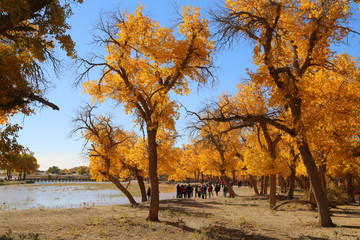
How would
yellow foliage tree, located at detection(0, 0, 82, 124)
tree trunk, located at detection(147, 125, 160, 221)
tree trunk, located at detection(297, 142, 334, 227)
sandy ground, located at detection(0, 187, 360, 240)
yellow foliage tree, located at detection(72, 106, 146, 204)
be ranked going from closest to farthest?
1. yellow foliage tree, located at detection(0, 0, 82, 124)
2. sandy ground, located at detection(0, 187, 360, 240)
3. tree trunk, located at detection(297, 142, 334, 227)
4. tree trunk, located at detection(147, 125, 160, 221)
5. yellow foliage tree, located at detection(72, 106, 146, 204)

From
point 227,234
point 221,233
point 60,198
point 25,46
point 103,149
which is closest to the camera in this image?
point 25,46

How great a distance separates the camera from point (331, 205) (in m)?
15.3

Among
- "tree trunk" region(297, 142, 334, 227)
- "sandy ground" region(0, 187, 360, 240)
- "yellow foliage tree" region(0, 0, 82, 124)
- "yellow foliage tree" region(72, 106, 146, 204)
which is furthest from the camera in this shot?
"yellow foliage tree" region(72, 106, 146, 204)

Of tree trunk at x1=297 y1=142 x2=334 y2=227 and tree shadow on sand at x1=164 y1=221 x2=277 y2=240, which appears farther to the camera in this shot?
tree trunk at x1=297 y1=142 x2=334 y2=227

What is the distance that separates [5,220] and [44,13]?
9691 mm

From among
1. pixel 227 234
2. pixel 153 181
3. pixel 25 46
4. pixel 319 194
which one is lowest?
pixel 227 234

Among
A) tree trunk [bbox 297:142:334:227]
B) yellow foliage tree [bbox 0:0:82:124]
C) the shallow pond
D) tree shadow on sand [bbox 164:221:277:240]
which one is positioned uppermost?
yellow foliage tree [bbox 0:0:82:124]

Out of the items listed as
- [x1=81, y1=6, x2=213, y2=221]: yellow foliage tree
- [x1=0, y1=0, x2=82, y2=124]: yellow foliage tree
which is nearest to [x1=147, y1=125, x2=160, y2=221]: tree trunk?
[x1=81, y1=6, x2=213, y2=221]: yellow foliage tree

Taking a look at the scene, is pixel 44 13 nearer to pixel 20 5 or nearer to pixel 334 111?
pixel 20 5

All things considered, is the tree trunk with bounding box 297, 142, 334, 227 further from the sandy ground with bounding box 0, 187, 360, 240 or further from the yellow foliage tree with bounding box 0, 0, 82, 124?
the yellow foliage tree with bounding box 0, 0, 82, 124

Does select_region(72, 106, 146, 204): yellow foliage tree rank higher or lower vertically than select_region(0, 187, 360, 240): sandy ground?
higher

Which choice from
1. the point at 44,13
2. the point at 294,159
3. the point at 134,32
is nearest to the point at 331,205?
the point at 294,159

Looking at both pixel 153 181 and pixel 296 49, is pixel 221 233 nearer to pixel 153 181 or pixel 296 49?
pixel 153 181

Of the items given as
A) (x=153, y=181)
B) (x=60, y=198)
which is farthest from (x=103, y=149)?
(x=60, y=198)
